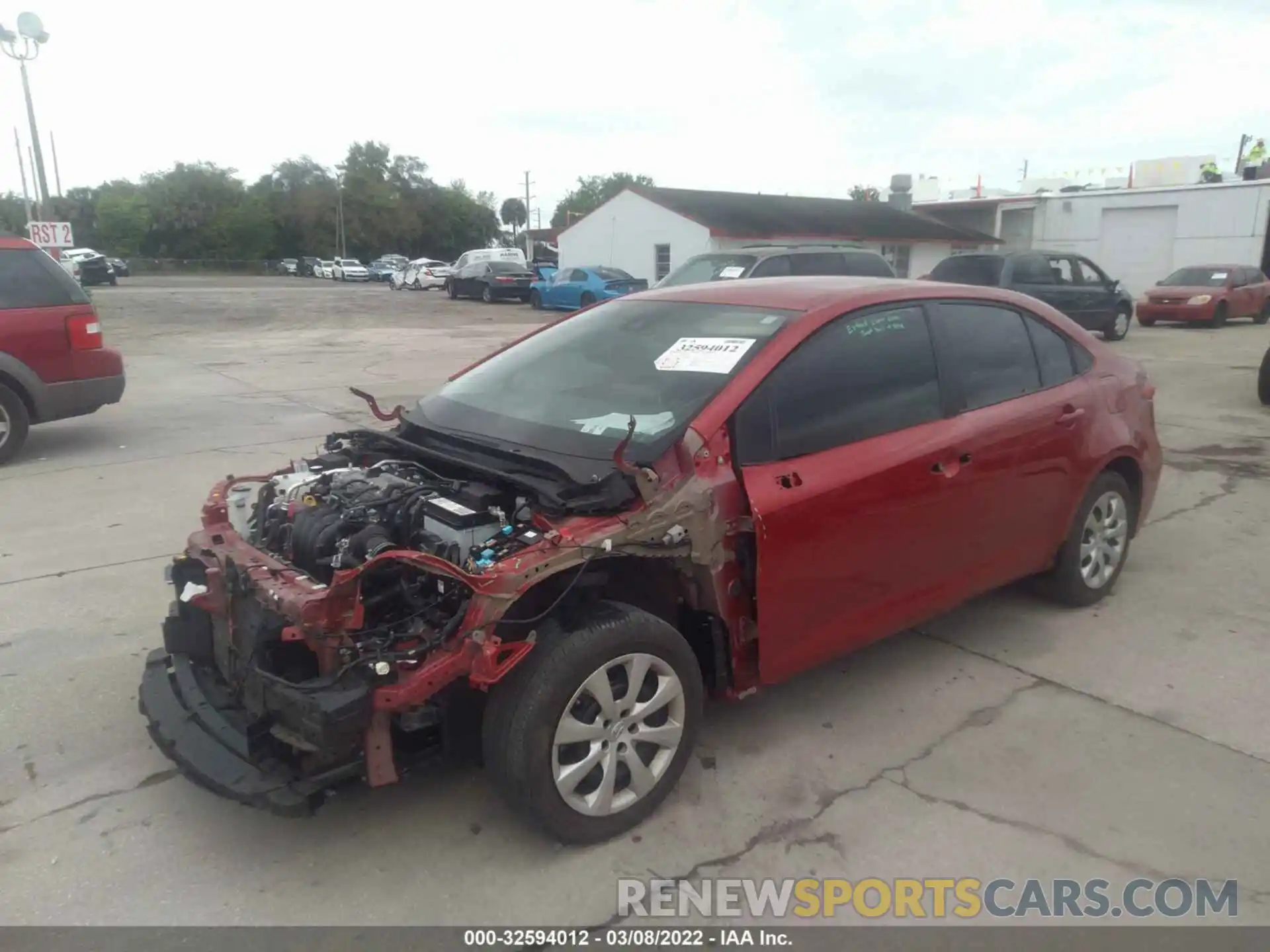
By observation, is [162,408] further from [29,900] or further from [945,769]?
[945,769]

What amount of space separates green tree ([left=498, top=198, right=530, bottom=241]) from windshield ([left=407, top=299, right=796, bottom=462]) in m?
79.1

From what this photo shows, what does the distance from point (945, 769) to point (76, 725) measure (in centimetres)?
330

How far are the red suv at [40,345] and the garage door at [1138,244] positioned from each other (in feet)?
108

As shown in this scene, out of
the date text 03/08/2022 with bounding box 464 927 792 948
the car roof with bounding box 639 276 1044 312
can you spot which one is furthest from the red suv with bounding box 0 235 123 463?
the date text 03/08/2022 with bounding box 464 927 792 948

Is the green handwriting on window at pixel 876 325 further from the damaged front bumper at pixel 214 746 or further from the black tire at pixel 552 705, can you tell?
the damaged front bumper at pixel 214 746

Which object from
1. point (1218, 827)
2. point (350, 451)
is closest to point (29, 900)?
point (350, 451)

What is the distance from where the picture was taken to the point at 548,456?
3.32 meters

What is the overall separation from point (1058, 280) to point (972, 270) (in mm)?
2189

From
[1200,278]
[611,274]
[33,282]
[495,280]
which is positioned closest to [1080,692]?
[33,282]

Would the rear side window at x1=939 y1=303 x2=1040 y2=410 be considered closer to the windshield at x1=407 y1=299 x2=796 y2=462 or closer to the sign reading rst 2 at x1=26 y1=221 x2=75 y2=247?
the windshield at x1=407 y1=299 x2=796 y2=462

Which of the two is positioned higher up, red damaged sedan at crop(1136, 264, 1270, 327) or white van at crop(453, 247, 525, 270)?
white van at crop(453, 247, 525, 270)

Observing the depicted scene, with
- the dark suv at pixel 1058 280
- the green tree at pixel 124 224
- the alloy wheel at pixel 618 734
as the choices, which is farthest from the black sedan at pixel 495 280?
the green tree at pixel 124 224

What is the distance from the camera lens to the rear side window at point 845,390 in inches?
131

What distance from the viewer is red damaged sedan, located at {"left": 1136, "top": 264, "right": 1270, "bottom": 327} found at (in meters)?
21.5
